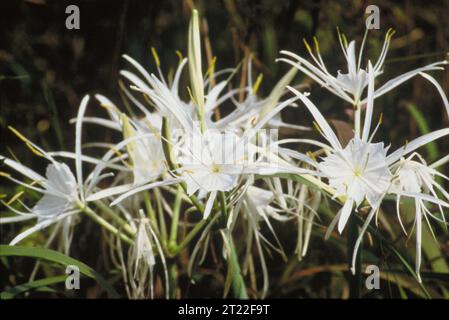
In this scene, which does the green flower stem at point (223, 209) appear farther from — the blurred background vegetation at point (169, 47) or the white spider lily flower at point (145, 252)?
the blurred background vegetation at point (169, 47)

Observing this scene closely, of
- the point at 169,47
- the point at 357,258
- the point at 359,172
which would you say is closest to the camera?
the point at 359,172

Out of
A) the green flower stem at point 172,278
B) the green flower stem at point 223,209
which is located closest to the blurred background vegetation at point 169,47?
the green flower stem at point 172,278

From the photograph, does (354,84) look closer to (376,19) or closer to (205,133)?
(205,133)

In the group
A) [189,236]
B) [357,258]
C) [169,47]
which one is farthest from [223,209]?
[169,47]

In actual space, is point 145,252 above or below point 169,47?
below

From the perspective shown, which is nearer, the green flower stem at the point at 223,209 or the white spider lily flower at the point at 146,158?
the green flower stem at the point at 223,209

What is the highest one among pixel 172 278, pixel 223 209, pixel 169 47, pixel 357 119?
pixel 169 47

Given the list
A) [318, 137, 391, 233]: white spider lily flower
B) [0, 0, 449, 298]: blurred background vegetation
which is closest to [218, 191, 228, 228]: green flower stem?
[318, 137, 391, 233]: white spider lily flower

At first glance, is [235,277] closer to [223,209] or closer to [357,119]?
[223,209]

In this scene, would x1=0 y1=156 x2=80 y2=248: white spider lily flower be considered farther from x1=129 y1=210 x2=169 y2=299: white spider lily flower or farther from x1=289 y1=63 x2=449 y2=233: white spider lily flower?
x1=289 y1=63 x2=449 y2=233: white spider lily flower

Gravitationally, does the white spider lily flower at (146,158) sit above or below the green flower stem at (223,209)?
above
